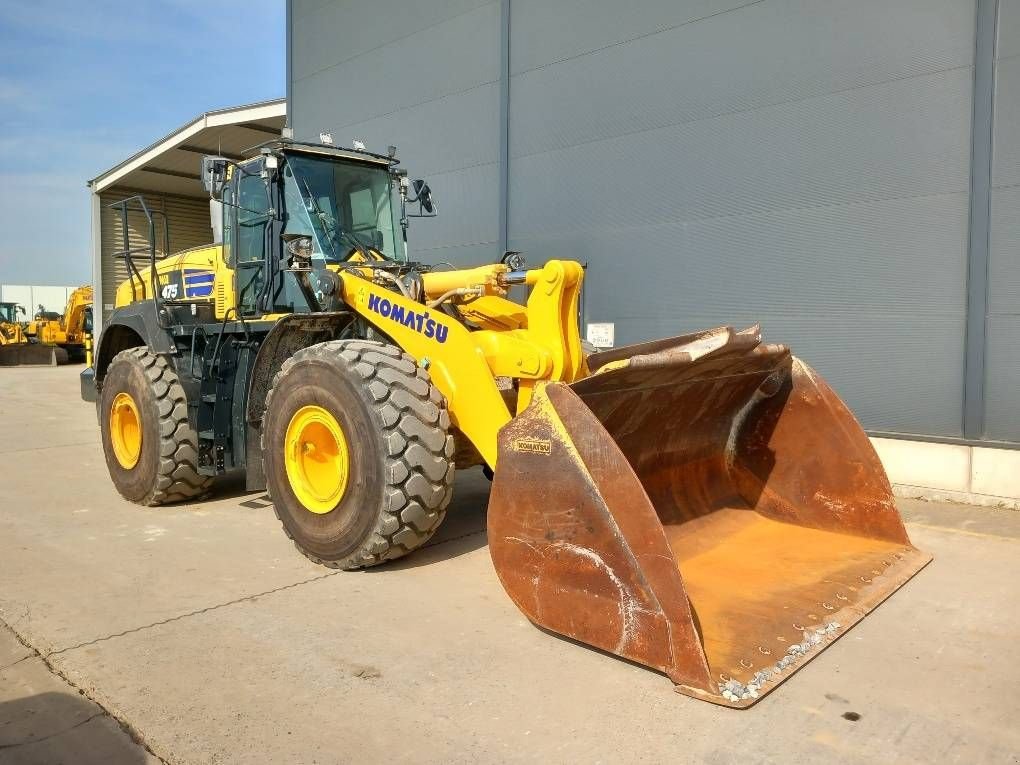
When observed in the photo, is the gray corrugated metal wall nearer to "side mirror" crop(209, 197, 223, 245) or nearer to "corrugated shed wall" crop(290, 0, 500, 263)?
"corrugated shed wall" crop(290, 0, 500, 263)

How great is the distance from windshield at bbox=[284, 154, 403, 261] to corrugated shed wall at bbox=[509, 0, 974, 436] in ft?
9.49

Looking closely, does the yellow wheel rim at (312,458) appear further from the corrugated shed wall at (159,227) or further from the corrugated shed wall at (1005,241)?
the corrugated shed wall at (159,227)

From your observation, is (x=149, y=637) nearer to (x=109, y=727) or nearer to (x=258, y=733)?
(x=109, y=727)

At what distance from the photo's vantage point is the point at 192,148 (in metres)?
18.6

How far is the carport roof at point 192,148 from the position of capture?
15.6m

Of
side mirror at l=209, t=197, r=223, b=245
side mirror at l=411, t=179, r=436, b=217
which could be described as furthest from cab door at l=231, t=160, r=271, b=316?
side mirror at l=411, t=179, r=436, b=217

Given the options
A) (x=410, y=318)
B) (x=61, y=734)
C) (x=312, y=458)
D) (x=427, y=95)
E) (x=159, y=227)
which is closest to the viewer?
(x=61, y=734)

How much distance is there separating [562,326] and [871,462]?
1.92m

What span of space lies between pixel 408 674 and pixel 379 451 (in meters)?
1.26

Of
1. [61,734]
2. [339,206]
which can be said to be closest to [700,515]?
[61,734]

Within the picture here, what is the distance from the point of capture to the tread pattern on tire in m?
6.07

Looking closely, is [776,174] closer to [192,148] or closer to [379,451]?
[379,451]

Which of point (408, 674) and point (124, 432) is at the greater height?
point (124, 432)

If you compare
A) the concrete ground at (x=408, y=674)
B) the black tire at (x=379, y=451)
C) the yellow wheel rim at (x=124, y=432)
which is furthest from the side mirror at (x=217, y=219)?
the concrete ground at (x=408, y=674)
